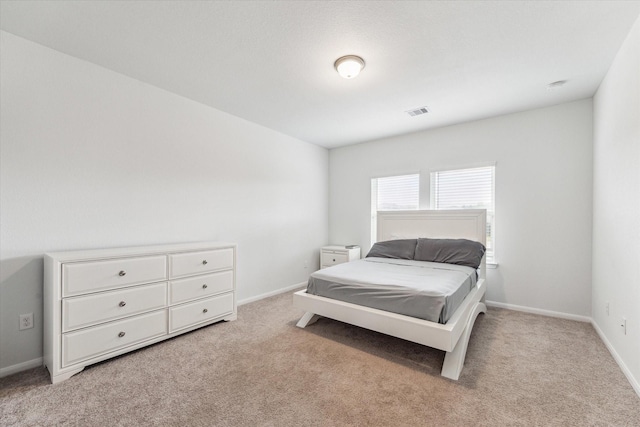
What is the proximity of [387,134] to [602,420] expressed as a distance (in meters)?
3.73

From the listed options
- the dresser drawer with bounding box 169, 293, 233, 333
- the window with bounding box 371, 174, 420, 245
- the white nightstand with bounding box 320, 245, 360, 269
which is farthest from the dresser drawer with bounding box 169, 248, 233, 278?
the window with bounding box 371, 174, 420, 245

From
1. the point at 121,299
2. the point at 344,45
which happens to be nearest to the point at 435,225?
the point at 344,45

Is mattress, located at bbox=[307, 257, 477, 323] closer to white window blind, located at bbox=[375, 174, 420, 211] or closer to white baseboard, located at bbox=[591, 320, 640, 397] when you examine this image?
white baseboard, located at bbox=[591, 320, 640, 397]

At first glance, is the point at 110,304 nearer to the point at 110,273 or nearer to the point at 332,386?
the point at 110,273

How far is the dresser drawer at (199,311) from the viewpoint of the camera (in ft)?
8.33

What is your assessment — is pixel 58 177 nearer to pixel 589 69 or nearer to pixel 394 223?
pixel 394 223

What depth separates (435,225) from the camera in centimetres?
386

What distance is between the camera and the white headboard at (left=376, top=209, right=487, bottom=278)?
354cm

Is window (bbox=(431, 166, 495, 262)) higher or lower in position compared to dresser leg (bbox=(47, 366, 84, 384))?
higher

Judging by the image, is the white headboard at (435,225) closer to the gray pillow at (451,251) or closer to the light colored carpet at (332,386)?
the gray pillow at (451,251)

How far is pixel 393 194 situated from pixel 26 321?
171 inches

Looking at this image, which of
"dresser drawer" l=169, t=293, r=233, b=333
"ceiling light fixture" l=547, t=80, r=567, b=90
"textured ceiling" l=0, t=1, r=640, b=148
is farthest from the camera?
"ceiling light fixture" l=547, t=80, r=567, b=90

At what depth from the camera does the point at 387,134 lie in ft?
14.2

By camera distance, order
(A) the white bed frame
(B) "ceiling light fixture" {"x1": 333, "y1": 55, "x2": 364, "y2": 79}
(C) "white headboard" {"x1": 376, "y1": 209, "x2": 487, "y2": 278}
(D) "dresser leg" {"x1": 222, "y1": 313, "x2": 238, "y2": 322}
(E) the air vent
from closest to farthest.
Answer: (A) the white bed frame, (B) "ceiling light fixture" {"x1": 333, "y1": 55, "x2": 364, "y2": 79}, (D) "dresser leg" {"x1": 222, "y1": 313, "x2": 238, "y2": 322}, (E) the air vent, (C) "white headboard" {"x1": 376, "y1": 209, "x2": 487, "y2": 278}
